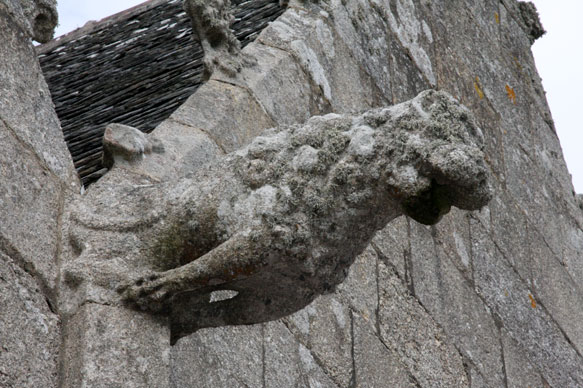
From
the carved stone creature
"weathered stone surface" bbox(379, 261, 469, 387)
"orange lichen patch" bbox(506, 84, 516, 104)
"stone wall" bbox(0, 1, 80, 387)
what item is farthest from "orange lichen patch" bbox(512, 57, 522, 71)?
"stone wall" bbox(0, 1, 80, 387)

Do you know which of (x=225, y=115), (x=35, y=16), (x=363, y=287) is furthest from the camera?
(x=363, y=287)

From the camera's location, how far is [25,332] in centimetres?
294

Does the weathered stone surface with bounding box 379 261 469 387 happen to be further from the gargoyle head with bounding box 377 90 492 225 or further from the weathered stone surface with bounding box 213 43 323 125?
the gargoyle head with bounding box 377 90 492 225

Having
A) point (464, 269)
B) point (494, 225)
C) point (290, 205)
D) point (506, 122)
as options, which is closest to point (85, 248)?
point (290, 205)

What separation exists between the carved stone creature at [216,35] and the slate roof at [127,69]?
0.57ft

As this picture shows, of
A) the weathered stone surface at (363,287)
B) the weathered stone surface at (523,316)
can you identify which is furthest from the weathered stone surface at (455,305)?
the weathered stone surface at (363,287)

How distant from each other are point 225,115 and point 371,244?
0.95m

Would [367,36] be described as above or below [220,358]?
above

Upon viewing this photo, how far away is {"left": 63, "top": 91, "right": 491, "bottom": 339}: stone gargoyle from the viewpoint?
3033 mm

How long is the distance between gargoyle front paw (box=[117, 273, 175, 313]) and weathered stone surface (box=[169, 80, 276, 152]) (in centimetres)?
114

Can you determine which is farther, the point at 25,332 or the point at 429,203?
the point at 429,203

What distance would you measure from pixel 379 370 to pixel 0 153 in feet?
6.55

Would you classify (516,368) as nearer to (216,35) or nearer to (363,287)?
(363,287)

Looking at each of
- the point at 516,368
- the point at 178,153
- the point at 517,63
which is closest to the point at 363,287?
the point at 178,153
